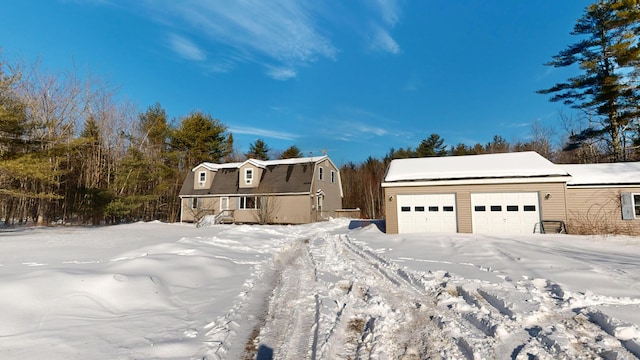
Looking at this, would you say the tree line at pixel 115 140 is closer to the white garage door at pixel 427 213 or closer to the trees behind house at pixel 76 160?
the trees behind house at pixel 76 160

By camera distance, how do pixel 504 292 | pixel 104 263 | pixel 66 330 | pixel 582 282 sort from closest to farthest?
1. pixel 66 330
2. pixel 504 292
3. pixel 582 282
4. pixel 104 263

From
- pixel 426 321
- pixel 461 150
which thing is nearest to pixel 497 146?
pixel 461 150

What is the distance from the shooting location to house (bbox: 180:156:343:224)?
23344 millimetres

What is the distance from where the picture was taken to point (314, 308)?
4.77 meters

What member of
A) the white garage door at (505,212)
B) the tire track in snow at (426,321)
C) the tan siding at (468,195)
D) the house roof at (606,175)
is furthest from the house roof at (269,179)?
the tire track in snow at (426,321)

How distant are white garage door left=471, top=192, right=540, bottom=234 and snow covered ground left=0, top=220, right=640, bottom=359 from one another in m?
5.74

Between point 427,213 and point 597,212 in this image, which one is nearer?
point 597,212

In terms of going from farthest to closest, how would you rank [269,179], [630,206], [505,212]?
1. [269,179]
2. [505,212]
3. [630,206]

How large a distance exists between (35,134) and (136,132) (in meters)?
11.0

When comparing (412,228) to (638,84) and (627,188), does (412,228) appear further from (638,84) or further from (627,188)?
(638,84)

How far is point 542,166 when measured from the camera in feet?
47.3

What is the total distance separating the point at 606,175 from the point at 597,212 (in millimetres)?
1961

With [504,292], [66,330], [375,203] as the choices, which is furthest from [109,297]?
[375,203]

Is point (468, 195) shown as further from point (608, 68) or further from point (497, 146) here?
point (497, 146)
